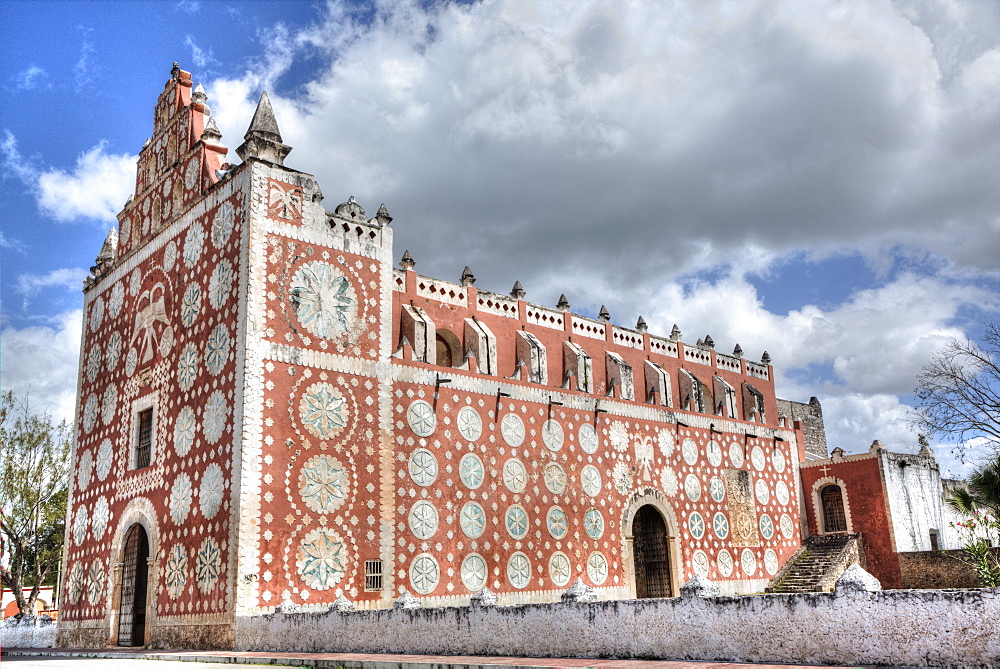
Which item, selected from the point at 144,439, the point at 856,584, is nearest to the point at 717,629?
the point at 856,584

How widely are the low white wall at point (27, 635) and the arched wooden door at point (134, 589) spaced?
12.9 ft

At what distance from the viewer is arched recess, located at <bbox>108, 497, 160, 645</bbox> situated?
1841cm

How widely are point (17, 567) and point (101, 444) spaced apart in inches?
413

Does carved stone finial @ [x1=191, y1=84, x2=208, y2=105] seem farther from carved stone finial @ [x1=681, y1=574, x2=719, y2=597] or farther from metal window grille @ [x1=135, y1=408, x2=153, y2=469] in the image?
carved stone finial @ [x1=681, y1=574, x2=719, y2=597]

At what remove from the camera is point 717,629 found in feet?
30.4

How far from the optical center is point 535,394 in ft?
74.5

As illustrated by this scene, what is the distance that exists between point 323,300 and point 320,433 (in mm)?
2841

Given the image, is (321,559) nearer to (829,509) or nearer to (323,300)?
(323,300)

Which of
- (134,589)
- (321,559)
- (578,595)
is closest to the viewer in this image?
(578,595)

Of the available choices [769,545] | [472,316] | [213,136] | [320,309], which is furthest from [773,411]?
[213,136]

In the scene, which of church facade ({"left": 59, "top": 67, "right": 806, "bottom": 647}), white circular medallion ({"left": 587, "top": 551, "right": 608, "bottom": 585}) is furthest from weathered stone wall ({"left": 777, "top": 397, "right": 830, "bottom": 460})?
white circular medallion ({"left": 587, "top": 551, "right": 608, "bottom": 585})

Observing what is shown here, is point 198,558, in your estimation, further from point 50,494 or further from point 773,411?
point 773,411

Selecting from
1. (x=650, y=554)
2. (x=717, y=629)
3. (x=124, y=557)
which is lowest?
(x=717, y=629)

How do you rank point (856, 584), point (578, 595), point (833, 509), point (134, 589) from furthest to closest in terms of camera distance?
1. point (833, 509)
2. point (134, 589)
3. point (578, 595)
4. point (856, 584)
